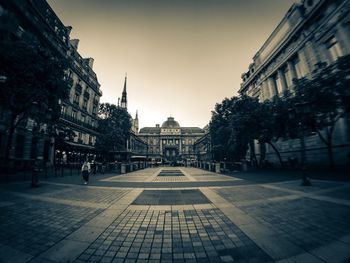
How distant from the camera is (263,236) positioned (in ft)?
10.5

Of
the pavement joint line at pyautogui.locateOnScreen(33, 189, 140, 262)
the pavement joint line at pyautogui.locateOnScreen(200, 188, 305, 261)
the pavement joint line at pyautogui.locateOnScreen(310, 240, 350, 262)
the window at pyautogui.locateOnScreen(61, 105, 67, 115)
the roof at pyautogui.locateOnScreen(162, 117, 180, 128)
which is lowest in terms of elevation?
the pavement joint line at pyautogui.locateOnScreen(200, 188, 305, 261)

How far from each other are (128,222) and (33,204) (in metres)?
4.26

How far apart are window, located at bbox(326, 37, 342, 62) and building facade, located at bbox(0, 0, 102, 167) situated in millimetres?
30707

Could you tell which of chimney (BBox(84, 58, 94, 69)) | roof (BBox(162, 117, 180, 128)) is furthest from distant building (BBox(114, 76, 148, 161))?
roof (BBox(162, 117, 180, 128))

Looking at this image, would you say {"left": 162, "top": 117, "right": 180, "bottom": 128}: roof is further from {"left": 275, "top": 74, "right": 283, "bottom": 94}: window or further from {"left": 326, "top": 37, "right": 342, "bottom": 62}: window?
{"left": 326, "top": 37, "right": 342, "bottom": 62}: window

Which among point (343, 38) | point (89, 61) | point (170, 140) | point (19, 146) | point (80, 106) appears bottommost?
point (19, 146)

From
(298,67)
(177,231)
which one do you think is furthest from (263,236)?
(298,67)

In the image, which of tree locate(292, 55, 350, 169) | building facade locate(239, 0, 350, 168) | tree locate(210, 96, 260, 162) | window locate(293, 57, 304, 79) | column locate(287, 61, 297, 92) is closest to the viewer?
tree locate(292, 55, 350, 169)

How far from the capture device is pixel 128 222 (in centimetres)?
403

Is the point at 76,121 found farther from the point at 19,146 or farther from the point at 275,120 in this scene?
the point at 275,120

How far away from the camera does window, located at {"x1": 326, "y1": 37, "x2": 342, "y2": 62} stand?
15.9 m

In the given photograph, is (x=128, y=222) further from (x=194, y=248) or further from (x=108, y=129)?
(x=108, y=129)

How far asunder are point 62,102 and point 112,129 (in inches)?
365

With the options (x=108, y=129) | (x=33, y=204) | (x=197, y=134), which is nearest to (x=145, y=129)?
(x=197, y=134)
